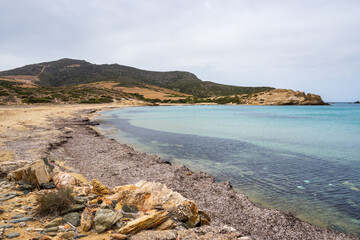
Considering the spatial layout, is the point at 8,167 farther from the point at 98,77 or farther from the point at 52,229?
the point at 98,77

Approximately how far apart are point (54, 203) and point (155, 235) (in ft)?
9.16

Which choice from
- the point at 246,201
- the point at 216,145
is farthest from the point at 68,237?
the point at 216,145

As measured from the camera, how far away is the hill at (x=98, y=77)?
540 ft

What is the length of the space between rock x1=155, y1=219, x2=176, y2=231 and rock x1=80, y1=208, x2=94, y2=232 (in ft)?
5.04

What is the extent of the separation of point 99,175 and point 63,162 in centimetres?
303

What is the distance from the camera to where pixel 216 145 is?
770 inches

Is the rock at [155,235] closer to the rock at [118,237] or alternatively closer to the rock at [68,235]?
the rock at [118,237]

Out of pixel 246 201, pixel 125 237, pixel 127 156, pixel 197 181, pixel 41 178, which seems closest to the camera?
pixel 125 237

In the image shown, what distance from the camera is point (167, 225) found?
4824 mm

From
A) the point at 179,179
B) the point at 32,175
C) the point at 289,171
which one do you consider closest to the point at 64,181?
the point at 32,175

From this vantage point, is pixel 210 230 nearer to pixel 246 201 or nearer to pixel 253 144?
pixel 246 201

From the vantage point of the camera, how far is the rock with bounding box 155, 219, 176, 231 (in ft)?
15.6

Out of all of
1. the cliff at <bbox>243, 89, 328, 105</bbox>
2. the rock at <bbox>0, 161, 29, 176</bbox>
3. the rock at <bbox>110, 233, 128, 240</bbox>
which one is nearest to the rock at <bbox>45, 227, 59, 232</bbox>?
the rock at <bbox>110, 233, 128, 240</bbox>

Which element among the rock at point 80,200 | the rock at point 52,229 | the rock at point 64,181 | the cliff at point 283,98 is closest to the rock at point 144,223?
the rock at point 52,229
